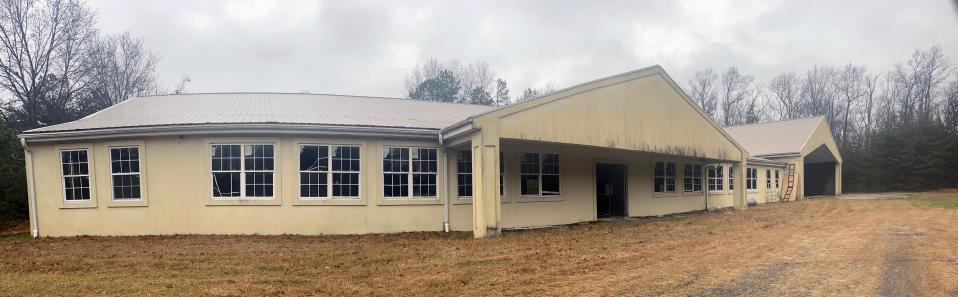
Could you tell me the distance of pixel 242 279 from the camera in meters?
7.22

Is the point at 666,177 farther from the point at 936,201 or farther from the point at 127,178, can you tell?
the point at 127,178

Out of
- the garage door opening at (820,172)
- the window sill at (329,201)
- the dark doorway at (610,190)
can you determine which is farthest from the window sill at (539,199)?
the garage door opening at (820,172)

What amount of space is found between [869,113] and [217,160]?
54.4 meters

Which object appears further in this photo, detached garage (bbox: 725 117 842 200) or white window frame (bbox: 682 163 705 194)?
detached garage (bbox: 725 117 842 200)

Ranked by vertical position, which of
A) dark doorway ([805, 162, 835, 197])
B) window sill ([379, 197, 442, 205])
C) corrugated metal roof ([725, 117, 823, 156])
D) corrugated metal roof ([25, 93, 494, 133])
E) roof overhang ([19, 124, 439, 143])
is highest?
corrugated metal roof ([25, 93, 494, 133])

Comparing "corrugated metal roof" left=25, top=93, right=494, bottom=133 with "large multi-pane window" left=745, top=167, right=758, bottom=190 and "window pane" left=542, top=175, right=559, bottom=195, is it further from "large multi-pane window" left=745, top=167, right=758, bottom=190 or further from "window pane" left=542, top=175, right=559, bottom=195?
"large multi-pane window" left=745, top=167, right=758, bottom=190

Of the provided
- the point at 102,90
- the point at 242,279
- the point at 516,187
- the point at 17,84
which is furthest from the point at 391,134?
the point at 102,90

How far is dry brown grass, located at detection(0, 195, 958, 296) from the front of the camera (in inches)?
245

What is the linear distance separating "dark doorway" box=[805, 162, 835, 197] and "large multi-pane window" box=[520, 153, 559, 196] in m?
26.1

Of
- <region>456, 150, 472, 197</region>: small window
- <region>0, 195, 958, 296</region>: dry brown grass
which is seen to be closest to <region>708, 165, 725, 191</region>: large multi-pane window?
<region>0, 195, 958, 296</region>: dry brown grass

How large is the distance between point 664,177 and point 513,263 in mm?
12236

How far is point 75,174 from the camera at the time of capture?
40.8 feet

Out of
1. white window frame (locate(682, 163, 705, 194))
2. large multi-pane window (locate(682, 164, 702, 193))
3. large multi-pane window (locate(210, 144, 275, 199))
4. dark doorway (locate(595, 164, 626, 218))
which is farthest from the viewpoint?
large multi-pane window (locate(682, 164, 702, 193))

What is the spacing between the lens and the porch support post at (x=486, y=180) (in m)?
10.9
